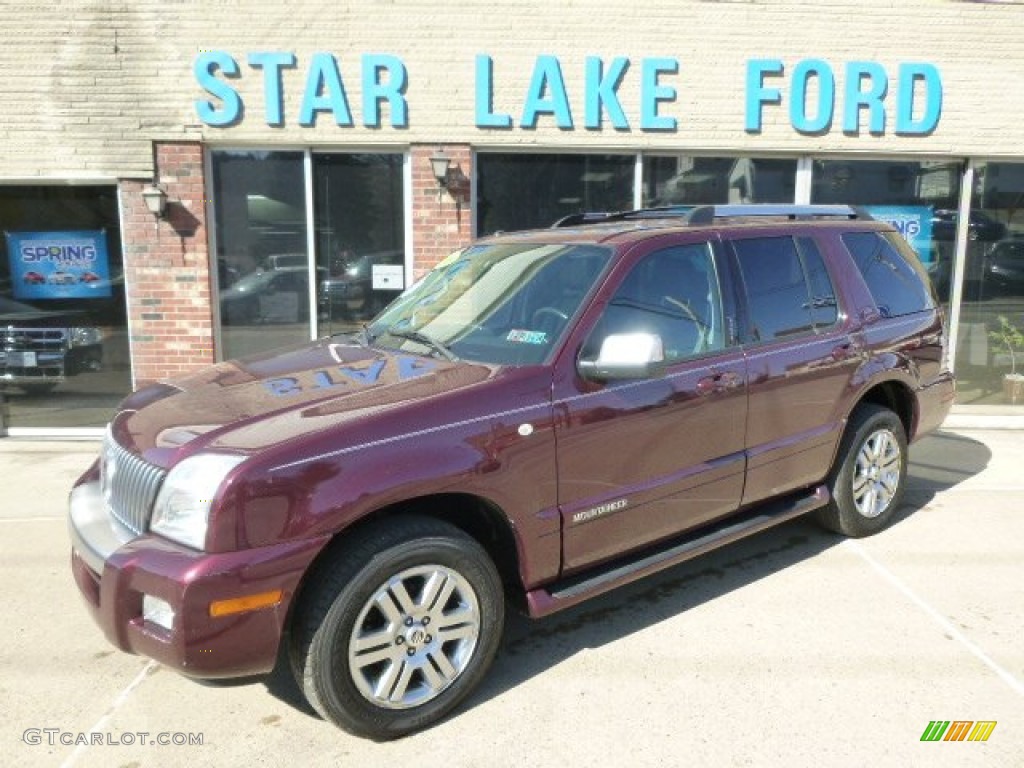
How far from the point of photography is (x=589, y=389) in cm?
331

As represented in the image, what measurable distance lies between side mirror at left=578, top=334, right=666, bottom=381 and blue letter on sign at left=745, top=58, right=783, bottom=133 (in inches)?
210

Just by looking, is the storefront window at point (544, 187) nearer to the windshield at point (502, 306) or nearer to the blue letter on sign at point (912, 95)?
the blue letter on sign at point (912, 95)

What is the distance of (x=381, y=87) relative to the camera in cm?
738

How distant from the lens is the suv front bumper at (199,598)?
2.53 meters

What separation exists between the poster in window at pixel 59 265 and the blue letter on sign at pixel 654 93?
532 cm

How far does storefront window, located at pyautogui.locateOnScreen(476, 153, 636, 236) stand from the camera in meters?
7.80

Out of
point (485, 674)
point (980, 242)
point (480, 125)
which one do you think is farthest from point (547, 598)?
point (980, 242)

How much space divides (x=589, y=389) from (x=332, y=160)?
5.28m

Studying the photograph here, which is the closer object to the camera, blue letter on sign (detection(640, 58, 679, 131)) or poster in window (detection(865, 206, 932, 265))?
blue letter on sign (detection(640, 58, 679, 131))

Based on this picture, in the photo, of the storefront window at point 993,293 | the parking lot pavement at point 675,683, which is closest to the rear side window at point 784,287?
the parking lot pavement at point 675,683

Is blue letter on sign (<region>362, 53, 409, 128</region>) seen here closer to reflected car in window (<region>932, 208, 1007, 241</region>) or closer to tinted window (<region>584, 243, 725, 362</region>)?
tinted window (<region>584, 243, 725, 362</region>)

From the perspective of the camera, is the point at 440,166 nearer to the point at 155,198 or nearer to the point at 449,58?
the point at 449,58

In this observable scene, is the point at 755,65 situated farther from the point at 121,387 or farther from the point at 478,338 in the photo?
the point at 121,387

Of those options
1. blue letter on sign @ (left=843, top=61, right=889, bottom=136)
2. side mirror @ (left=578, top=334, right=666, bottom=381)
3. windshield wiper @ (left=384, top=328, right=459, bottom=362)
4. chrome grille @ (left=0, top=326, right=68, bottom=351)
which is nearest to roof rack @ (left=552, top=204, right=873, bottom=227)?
side mirror @ (left=578, top=334, right=666, bottom=381)
